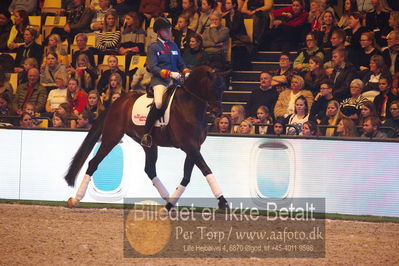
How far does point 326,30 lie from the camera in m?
14.1

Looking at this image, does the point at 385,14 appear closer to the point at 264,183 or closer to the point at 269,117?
the point at 269,117

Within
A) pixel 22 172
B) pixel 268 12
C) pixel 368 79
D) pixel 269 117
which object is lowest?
pixel 22 172

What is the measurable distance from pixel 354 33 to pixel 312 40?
0.82 m

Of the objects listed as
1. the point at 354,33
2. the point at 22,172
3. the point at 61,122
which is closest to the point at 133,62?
the point at 61,122

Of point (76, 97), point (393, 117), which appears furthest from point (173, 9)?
point (393, 117)

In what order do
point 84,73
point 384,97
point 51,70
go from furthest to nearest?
point 51,70 < point 84,73 < point 384,97

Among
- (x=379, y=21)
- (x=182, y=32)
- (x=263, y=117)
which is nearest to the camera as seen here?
(x=263, y=117)

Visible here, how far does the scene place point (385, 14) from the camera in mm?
13875

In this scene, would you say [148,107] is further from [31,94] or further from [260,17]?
[31,94]

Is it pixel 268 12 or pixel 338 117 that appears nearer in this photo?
pixel 338 117

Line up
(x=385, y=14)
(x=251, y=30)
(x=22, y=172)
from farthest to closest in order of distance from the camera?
(x=251, y=30) < (x=385, y=14) < (x=22, y=172)

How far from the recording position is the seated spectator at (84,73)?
1562 cm

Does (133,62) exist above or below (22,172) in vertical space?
above

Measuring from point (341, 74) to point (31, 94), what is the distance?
6.76m
